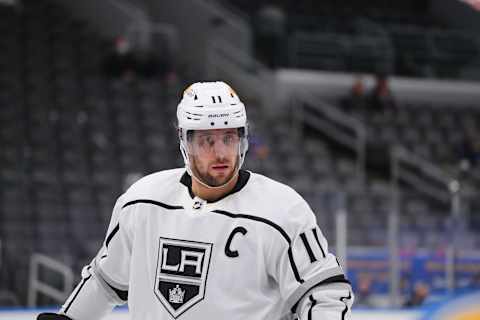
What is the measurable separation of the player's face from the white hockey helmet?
0.07 feet

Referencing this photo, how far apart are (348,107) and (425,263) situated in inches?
203

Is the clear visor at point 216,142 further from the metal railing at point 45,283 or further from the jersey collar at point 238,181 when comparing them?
the metal railing at point 45,283

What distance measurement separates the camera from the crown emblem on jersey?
101 inches

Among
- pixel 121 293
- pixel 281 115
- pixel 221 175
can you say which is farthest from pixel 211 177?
pixel 281 115

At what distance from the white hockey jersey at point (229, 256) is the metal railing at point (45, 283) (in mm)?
4253

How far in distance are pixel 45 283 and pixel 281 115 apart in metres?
5.94

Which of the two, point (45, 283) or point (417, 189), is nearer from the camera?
point (45, 283)

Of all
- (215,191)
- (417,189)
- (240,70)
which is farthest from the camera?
(240,70)

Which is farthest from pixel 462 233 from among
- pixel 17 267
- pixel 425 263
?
pixel 17 267

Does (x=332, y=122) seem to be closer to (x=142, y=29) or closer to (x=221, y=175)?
(x=142, y=29)

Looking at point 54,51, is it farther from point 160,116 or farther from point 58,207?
point 58,207

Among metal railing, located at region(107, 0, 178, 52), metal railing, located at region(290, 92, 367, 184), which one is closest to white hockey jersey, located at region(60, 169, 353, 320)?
metal railing, located at region(290, 92, 367, 184)

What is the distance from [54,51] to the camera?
12578 millimetres

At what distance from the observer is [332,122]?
12.0 m
